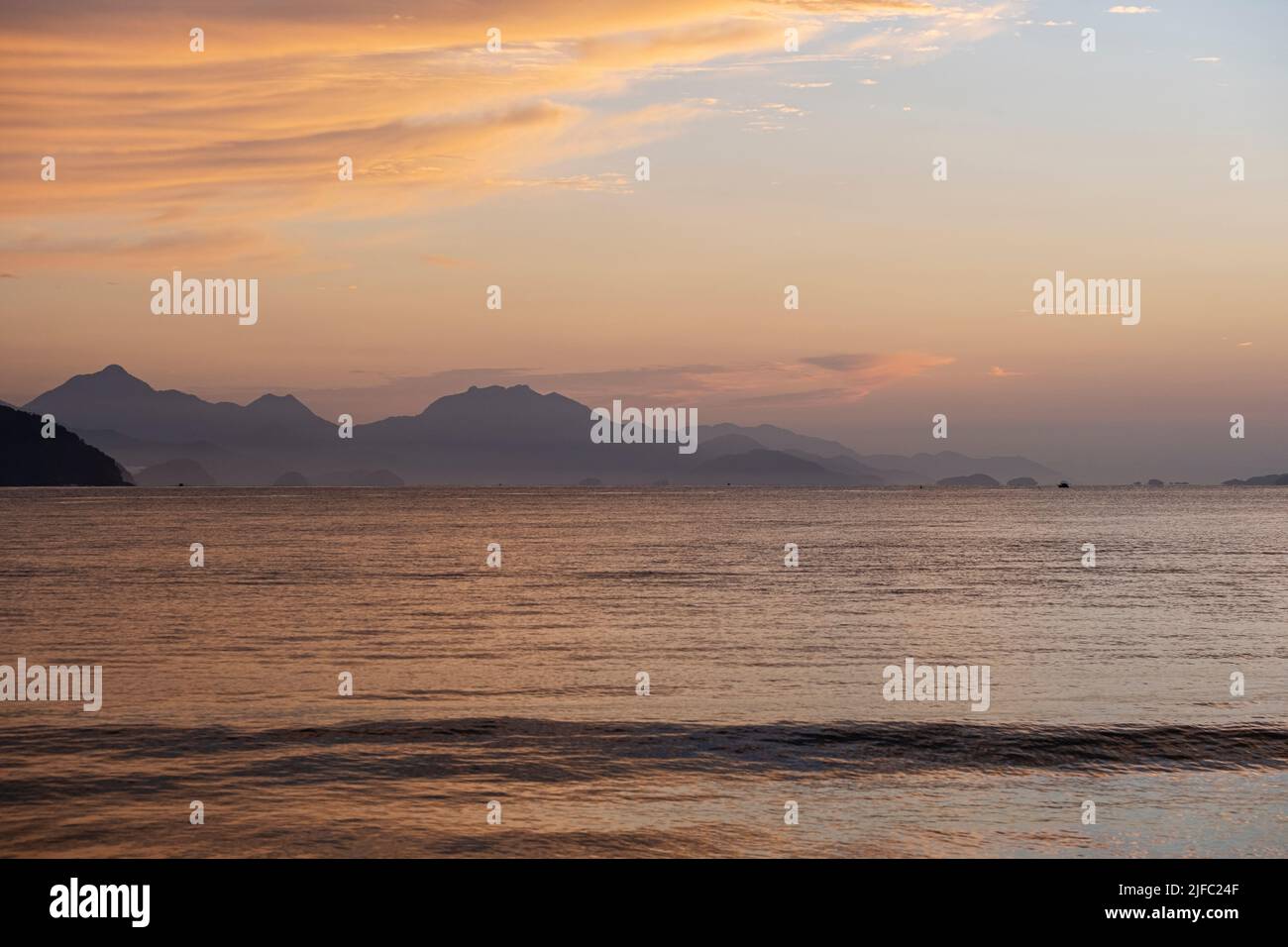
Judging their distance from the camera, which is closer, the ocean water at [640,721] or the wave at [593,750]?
the ocean water at [640,721]

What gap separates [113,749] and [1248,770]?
72.3 feet

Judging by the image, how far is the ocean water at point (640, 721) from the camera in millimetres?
17156

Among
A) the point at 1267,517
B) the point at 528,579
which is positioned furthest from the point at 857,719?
the point at 1267,517

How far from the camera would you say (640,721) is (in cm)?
2547

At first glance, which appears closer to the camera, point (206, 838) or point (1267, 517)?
point (206, 838)

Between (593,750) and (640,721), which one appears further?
(640,721)

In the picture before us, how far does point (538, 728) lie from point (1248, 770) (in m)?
14.3

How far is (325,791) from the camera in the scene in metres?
19.3

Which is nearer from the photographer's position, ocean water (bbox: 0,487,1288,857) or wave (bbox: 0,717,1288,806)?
ocean water (bbox: 0,487,1288,857)

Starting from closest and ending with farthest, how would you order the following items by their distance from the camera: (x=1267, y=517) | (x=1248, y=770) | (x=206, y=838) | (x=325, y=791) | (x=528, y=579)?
(x=206, y=838) → (x=325, y=791) → (x=1248, y=770) → (x=528, y=579) → (x=1267, y=517)

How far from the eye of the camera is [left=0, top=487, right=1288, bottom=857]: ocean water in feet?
56.3
